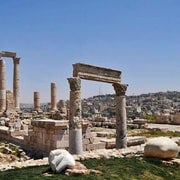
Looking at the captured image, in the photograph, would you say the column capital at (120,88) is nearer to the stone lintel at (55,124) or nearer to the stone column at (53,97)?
the stone lintel at (55,124)

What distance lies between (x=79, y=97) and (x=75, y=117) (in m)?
0.98

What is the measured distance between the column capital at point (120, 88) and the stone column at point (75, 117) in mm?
2978

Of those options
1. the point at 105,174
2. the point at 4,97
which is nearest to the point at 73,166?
the point at 105,174

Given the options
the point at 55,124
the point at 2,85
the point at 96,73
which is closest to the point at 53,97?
the point at 2,85

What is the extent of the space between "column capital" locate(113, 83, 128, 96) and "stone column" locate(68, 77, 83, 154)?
2.98m

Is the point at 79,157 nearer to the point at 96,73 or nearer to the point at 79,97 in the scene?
the point at 79,97

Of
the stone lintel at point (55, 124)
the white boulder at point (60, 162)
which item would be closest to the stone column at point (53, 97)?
the stone lintel at point (55, 124)

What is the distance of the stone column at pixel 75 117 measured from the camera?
678 inches

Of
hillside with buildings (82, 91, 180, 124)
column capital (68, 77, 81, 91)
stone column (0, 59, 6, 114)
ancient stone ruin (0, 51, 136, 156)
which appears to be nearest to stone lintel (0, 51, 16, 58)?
stone column (0, 59, 6, 114)

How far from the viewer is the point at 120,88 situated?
774 inches

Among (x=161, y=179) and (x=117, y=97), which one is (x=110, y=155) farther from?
(x=117, y=97)

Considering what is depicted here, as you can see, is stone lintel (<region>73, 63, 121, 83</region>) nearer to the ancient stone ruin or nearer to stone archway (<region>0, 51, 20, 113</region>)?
the ancient stone ruin

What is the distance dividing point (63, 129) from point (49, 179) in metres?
10.2

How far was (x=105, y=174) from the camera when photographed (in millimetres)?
11500
